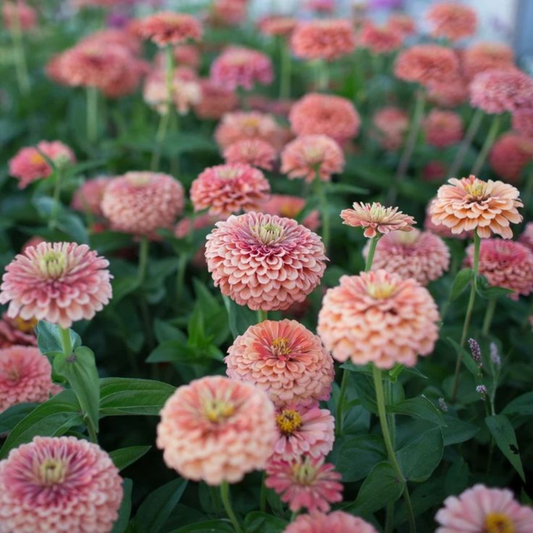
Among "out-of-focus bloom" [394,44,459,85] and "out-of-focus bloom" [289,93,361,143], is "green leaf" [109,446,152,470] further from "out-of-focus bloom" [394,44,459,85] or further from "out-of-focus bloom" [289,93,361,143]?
"out-of-focus bloom" [394,44,459,85]

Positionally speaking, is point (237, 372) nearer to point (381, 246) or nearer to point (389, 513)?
point (389, 513)

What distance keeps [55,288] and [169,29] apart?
1200 mm

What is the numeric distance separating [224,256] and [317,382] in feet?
0.76

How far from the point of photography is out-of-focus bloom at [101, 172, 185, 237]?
1.38m

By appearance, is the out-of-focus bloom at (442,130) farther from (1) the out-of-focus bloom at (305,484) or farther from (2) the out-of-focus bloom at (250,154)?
(1) the out-of-focus bloom at (305,484)

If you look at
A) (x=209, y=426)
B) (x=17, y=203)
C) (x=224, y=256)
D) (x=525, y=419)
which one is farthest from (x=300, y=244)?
(x=17, y=203)

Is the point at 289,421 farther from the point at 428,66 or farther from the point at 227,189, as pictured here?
the point at 428,66

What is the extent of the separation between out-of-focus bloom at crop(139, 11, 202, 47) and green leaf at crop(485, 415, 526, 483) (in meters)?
1.32

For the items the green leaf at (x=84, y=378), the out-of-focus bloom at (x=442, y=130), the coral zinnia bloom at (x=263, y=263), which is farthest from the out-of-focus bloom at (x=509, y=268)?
the out-of-focus bloom at (x=442, y=130)

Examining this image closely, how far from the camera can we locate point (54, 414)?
93cm

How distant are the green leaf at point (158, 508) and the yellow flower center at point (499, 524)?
49cm

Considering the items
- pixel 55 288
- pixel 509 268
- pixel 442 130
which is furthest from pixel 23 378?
pixel 442 130

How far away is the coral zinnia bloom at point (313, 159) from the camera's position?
137cm

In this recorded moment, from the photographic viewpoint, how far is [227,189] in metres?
1.19
